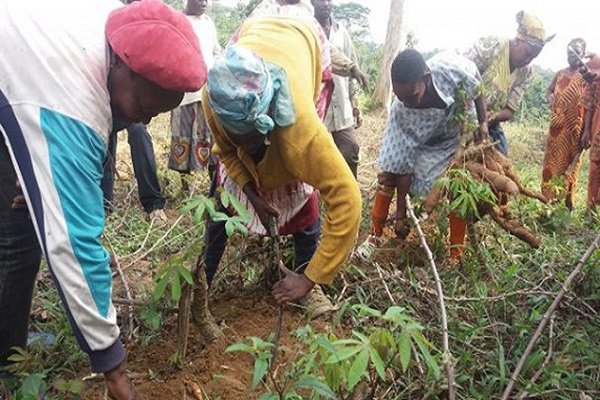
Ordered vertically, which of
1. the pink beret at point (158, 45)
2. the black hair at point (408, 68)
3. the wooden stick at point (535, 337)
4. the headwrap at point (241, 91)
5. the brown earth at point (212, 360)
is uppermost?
the pink beret at point (158, 45)

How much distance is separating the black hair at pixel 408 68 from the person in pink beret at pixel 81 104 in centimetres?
143

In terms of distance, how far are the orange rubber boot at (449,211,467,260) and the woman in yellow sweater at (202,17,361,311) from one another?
1.05 meters

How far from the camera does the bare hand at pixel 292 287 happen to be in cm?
186

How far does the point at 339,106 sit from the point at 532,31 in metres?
1.29

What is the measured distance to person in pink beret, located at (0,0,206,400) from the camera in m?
1.28

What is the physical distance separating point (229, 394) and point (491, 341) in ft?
3.69

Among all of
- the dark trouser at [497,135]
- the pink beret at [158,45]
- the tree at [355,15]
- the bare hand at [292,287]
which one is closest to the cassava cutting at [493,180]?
the dark trouser at [497,135]

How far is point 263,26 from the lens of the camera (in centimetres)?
227

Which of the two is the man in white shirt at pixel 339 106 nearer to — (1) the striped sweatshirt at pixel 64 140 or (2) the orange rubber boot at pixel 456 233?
(2) the orange rubber boot at pixel 456 233

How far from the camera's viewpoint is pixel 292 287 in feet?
6.14

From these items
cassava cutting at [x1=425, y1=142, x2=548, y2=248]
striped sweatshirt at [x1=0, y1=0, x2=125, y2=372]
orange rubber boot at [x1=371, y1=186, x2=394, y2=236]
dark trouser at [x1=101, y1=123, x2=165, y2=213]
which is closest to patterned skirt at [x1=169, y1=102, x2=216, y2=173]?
dark trouser at [x1=101, y1=123, x2=165, y2=213]

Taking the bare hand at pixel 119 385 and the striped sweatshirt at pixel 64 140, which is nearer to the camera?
the striped sweatshirt at pixel 64 140

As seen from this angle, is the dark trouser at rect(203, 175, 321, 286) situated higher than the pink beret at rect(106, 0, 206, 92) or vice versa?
the pink beret at rect(106, 0, 206, 92)

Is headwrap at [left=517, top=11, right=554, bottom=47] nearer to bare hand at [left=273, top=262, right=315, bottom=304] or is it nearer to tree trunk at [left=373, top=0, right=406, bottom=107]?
bare hand at [left=273, top=262, right=315, bottom=304]
